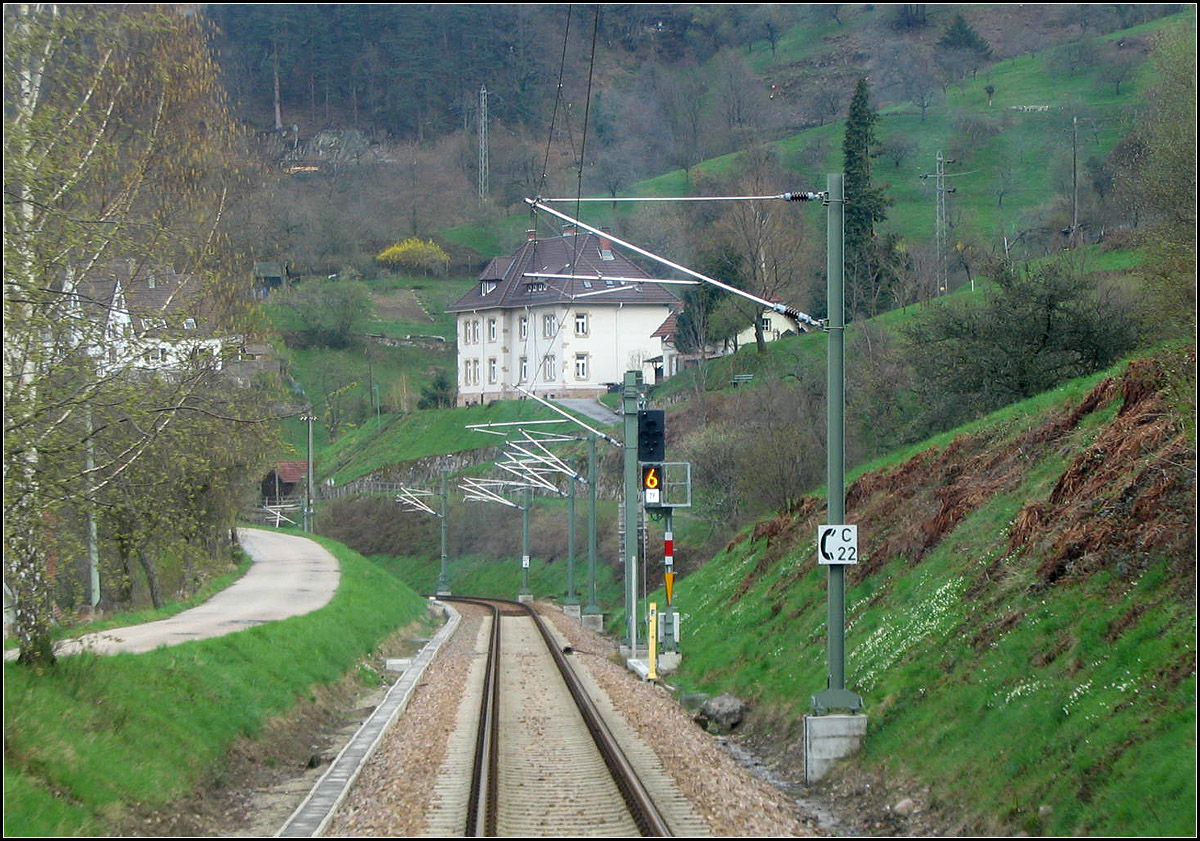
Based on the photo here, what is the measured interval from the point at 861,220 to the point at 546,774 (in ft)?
211

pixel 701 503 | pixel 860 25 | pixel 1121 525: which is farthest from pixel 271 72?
pixel 860 25

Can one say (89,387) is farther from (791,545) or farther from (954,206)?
(954,206)

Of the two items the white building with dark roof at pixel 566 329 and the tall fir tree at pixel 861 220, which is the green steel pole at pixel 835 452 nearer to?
the tall fir tree at pixel 861 220

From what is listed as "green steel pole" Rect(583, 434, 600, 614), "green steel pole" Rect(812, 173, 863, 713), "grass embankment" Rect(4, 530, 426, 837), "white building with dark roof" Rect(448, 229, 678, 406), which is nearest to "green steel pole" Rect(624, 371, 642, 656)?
"grass embankment" Rect(4, 530, 426, 837)

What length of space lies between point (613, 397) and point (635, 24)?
57.5 m

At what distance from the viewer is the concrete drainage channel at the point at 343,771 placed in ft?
37.7

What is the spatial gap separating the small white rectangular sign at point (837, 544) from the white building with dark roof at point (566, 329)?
66.1m

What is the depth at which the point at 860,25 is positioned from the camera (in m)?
150

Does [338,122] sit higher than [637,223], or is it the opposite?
[338,122]

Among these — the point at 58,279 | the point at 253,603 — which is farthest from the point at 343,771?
the point at 253,603

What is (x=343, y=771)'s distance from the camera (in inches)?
548

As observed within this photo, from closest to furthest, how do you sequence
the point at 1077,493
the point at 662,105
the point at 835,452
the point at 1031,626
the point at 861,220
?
the point at 1031,626
the point at 835,452
the point at 1077,493
the point at 861,220
the point at 662,105

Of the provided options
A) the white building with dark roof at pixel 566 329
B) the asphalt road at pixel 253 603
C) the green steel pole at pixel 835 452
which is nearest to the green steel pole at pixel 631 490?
Answer: the asphalt road at pixel 253 603

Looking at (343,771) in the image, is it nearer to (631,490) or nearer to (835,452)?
(835,452)
